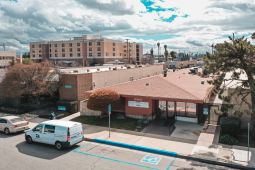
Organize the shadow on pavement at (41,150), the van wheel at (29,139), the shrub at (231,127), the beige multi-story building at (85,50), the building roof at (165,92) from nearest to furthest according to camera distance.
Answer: the shadow on pavement at (41,150) < the van wheel at (29,139) < the shrub at (231,127) < the building roof at (165,92) < the beige multi-story building at (85,50)

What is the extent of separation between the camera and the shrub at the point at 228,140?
16.8 m

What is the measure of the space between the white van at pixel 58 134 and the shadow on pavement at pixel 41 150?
1.37ft

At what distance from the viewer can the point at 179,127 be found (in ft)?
68.9

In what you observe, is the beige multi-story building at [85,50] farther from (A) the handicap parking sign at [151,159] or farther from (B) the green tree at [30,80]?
(A) the handicap parking sign at [151,159]

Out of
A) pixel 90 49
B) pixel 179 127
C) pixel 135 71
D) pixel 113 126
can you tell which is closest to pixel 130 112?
pixel 113 126

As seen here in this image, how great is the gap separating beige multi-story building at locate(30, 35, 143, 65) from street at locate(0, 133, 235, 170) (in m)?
83.2

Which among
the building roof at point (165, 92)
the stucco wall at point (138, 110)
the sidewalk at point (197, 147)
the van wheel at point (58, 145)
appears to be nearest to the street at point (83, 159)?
the van wheel at point (58, 145)

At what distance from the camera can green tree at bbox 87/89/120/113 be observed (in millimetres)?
22609

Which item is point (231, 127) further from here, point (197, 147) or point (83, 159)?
point (83, 159)

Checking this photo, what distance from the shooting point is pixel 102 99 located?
74.2 ft

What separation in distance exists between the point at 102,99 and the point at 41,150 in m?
7.84

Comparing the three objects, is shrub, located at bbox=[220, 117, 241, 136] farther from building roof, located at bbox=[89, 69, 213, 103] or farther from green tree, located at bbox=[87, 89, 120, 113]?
green tree, located at bbox=[87, 89, 120, 113]

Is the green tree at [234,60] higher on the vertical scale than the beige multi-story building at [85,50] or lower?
lower

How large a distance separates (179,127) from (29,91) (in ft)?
58.9
